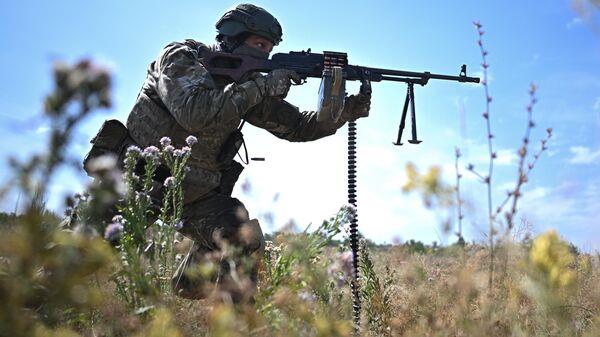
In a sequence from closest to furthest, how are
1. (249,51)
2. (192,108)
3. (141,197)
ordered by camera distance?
(141,197) < (192,108) < (249,51)

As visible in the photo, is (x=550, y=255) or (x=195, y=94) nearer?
(x=550, y=255)

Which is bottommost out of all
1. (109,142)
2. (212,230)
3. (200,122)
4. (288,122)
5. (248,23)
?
(212,230)

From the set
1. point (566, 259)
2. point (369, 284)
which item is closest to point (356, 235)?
point (369, 284)

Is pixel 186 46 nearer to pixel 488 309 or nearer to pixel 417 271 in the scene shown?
pixel 417 271

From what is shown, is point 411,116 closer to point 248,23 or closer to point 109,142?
point 248,23

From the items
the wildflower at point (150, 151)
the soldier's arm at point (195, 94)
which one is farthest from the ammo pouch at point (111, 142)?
the wildflower at point (150, 151)

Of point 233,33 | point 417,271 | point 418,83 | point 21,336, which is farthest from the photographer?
point 418,83

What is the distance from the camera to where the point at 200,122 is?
4.12m

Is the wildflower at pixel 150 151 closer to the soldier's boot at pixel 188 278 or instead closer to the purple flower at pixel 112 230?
the purple flower at pixel 112 230

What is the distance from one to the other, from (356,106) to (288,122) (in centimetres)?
69

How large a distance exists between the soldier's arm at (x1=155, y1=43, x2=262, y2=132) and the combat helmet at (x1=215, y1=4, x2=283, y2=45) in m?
0.59

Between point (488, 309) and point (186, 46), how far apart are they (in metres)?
3.38

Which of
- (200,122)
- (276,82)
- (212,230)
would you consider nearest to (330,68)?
(276,82)

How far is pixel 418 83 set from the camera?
5.59 m
